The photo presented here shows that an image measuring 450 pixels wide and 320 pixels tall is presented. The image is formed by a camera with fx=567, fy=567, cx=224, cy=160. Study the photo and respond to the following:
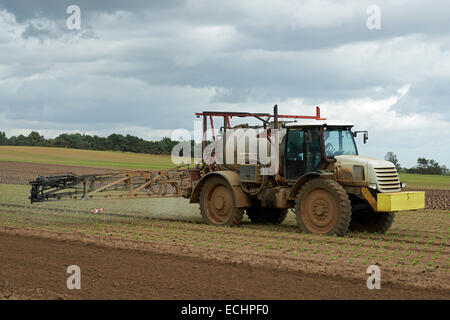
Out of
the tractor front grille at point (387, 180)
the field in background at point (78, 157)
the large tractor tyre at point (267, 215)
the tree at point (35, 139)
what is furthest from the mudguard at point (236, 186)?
the tree at point (35, 139)

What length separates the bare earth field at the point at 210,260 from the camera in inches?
313

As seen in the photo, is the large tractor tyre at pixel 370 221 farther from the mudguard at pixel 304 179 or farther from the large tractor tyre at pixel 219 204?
the large tractor tyre at pixel 219 204

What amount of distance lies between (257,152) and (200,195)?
2.07 metres

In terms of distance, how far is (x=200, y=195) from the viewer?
1571 cm

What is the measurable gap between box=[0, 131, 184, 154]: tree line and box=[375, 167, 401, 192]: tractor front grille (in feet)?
177

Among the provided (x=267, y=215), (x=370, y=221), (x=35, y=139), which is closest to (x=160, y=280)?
(x=370, y=221)

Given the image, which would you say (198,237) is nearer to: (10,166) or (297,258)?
(297,258)

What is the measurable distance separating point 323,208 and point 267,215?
11.5 ft

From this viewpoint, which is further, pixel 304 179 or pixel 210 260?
pixel 304 179

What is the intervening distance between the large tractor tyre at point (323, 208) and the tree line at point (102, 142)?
5332cm

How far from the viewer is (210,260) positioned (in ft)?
33.1

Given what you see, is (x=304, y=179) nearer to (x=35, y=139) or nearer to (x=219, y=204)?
(x=219, y=204)

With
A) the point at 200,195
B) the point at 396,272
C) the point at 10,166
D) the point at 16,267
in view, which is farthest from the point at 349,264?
the point at 10,166
